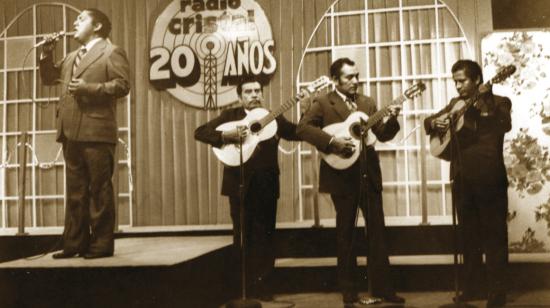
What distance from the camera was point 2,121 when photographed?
5.63m

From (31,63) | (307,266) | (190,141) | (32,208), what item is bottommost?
(307,266)

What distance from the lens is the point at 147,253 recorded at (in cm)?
357

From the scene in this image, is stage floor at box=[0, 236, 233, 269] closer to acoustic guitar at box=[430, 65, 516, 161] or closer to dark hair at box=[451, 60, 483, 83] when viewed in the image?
acoustic guitar at box=[430, 65, 516, 161]

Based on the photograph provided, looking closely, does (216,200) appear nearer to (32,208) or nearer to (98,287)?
(32,208)

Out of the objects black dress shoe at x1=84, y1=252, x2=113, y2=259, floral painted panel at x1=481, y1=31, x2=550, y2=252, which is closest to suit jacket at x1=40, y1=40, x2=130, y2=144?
black dress shoe at x1=84, y1=252, x2=113, y2=259

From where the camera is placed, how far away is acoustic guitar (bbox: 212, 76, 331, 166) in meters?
3.75

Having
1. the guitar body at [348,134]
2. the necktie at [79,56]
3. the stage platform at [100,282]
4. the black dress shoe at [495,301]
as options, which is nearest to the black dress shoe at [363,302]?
the black dress shoe at [495,301]

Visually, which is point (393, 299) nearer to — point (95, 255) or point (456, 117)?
point (456, 117)

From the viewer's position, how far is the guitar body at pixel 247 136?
3.77 m

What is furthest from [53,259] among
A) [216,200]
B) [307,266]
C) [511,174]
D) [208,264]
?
[511,174]

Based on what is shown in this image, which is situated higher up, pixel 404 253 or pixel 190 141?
pixel 190 141

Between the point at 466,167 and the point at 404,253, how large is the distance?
103 cm

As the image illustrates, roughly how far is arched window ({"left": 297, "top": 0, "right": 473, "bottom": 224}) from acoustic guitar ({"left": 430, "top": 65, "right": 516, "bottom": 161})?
1.32 metres

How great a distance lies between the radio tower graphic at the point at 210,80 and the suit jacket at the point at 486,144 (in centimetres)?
245
